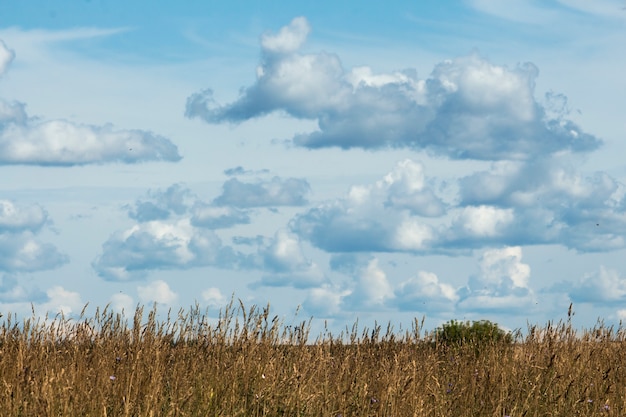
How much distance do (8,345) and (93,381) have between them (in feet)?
8.93

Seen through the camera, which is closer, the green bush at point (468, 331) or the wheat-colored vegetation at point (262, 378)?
the wheat-colored vegetation at point (262, 378)

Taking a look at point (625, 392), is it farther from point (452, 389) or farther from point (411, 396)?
point (411, 396)

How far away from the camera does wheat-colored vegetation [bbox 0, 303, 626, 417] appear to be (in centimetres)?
691

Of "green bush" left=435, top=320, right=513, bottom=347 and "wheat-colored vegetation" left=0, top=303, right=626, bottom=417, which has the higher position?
"green bush" left=435, top=320, right=513, bottom=347

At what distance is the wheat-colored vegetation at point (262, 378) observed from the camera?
691 centimetres

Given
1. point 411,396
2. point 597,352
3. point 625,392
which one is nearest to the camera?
point 411,396

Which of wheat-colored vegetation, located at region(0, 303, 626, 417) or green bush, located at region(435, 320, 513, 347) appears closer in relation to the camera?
wheat-colored vegetation, located at region(0, 303, 626, 417)

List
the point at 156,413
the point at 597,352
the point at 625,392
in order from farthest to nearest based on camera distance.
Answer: the point at 597,352 → the point at 625,392 → the point at 156,413

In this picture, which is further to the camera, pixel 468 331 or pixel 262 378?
pixel 468 331

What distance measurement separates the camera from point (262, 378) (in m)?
7.84

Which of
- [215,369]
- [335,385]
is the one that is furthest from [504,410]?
[215,369]

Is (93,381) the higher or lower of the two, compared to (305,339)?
lower

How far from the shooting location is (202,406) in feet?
23.9

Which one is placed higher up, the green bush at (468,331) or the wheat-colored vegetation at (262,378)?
the green bush at (468,331)
